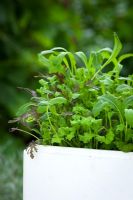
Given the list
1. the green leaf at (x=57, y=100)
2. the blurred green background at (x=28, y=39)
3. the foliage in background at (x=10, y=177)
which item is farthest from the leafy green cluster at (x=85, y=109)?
the blurred green background at (x=28, y=39)

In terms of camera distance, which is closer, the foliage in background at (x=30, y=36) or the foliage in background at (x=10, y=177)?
the foliage in background at (x=10, y=177)

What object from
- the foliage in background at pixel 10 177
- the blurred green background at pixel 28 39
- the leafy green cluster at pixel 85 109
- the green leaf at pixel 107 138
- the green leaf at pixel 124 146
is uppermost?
the blurred green background at pixel 28 39

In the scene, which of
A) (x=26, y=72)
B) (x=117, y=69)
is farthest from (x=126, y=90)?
(x=26, y=72)

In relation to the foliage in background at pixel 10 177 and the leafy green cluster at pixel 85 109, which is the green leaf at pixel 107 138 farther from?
the foliage in background at pixel 10 177

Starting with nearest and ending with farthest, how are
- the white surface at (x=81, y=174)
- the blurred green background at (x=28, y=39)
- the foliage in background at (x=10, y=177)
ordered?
the white surface at (x=81, y=174), the foliage in background at (x=10, y=177), the blurred green background at (x=28, y=39)

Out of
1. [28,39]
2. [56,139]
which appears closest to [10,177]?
[56,139]

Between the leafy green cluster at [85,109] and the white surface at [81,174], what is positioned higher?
the leafy green cluster at [85,109]

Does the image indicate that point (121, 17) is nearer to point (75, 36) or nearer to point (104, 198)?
point (75, 36)
